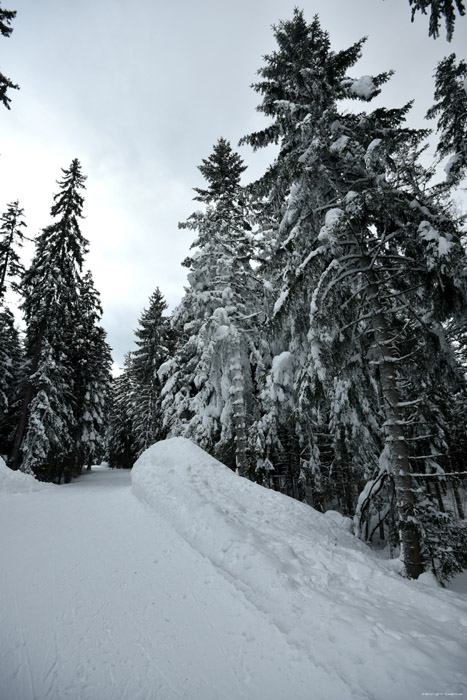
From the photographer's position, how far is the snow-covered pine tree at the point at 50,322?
612 inches

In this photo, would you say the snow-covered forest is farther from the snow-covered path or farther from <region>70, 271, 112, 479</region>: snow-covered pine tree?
<region>70, 271, 112, 479</region>: snow-covered pine tree

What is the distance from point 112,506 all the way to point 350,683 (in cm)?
719

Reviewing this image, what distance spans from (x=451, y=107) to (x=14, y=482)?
72.5 ft

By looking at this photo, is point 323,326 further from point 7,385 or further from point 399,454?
point 7,385

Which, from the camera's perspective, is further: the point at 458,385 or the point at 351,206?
the point at 458,385

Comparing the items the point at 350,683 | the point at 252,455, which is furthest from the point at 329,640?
the point at 252,455

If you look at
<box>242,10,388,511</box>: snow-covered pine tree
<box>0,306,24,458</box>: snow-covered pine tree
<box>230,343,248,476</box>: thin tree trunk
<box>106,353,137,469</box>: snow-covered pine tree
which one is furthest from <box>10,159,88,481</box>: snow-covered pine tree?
<box>106,353,137,469</box>: snow-covered pine tree

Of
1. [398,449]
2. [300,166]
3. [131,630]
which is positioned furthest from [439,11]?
[131,630]

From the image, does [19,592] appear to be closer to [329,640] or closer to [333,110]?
[329,640]

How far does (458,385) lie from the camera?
21.6 ft

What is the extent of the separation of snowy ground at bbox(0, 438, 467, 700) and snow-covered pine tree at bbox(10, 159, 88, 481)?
11.0 metres

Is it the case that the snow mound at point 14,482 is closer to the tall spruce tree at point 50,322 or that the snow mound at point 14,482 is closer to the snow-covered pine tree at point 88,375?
the tall spruce tree at point 50,322

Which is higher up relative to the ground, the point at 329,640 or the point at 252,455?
the point at 252,455

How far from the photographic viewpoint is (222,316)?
11609mm
